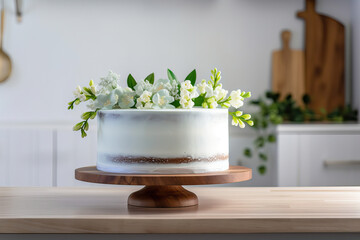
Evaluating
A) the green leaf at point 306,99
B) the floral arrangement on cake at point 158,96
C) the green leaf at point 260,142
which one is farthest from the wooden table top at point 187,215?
the green leaf at point 306,99

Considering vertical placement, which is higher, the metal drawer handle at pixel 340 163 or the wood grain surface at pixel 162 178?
the wood grain surface at pixel 162 178

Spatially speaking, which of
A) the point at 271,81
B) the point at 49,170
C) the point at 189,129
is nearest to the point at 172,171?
the point at 189,129

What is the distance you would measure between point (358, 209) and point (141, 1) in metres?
2.48

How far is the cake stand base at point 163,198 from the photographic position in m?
1.04

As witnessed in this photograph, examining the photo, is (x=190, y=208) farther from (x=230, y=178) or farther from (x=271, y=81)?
(x=271, y=81)

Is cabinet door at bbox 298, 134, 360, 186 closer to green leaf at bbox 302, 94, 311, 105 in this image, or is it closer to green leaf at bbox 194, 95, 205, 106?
green leaf at bbox 302, 94, 311, 105

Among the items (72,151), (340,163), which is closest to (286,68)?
(340,163)

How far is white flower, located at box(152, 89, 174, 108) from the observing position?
1035 millimetres

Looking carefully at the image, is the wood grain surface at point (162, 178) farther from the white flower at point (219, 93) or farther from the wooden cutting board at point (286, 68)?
the wooden cutting board at point (286, 68)

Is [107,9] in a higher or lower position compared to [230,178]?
higher

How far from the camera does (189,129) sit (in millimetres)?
1028

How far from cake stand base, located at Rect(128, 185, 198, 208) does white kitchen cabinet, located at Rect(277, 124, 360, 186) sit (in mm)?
1763

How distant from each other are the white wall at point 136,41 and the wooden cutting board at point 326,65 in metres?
0.09

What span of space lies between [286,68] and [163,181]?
7.98 feet
